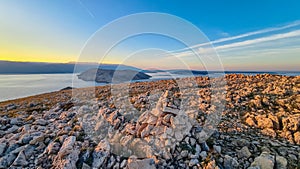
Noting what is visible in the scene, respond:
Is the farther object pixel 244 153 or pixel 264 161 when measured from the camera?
pixel 244 153

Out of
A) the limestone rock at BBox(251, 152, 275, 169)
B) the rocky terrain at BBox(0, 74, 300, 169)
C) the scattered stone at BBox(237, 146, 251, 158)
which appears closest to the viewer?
the limestone rock at BBox(251, 152, 275, 169)

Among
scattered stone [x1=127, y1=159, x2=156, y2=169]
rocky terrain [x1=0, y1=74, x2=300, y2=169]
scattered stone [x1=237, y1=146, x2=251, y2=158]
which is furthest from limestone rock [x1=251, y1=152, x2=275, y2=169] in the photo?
scattered stone [x1=127, y1=159, x2=156, y2=169]

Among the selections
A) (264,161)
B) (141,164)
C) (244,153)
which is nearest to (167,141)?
(141,164)

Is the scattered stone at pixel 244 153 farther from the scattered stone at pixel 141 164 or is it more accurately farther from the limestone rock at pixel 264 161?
the scattered stone at pixel 141 164

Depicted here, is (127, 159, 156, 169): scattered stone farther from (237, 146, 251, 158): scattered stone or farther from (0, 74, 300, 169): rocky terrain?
(237, 146, 251, 158): scattered stone

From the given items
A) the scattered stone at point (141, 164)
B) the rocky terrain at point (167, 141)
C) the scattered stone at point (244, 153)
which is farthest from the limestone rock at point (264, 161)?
the scattered stone at point (141, 164)

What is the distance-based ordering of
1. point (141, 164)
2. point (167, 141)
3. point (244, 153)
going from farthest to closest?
point (167, 141) < point (244, 153) < point (141, 164)

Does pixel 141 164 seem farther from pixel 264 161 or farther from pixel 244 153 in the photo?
pixel 264 161

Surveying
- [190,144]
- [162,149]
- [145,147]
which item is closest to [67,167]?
[145,147]

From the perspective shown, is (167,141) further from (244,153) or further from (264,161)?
(264,161)

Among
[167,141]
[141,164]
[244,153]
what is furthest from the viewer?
[167,141]

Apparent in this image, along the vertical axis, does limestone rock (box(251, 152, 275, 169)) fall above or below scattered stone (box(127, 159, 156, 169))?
above

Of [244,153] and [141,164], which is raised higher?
[244,153]

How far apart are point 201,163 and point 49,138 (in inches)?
252
